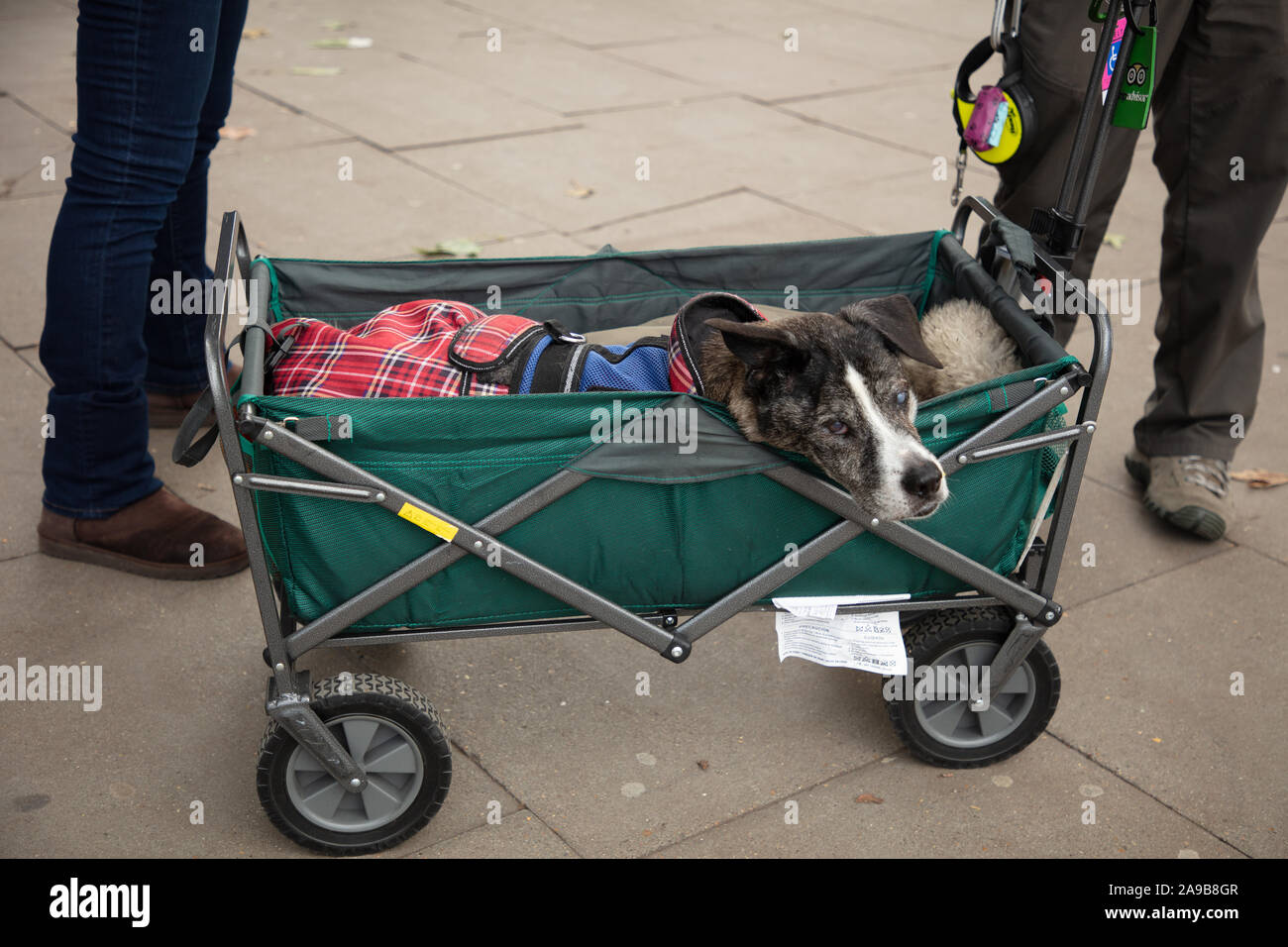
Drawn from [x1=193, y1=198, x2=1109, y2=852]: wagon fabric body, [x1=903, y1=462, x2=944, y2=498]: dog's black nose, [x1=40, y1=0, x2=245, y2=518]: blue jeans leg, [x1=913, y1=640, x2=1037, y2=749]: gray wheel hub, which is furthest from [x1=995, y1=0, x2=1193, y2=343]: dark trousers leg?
[x1=40, y1=0, x2=245, y2=518]: blue jeans leg

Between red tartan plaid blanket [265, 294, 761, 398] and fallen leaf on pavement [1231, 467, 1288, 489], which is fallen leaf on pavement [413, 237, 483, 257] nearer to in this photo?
red tartan plaid blanket [265, 294, 761, 398]

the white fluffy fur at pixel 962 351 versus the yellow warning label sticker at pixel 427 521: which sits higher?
the white fluffy fur at pixel 962 351

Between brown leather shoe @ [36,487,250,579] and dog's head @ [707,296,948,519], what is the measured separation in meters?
1.76

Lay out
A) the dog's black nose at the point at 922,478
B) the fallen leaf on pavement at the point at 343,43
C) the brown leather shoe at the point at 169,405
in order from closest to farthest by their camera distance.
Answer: the dog's black nose at the point at 922,478 < the brown leather shoe at the point at 169,405 < the fallen leaf on pavement at the point at 343,43

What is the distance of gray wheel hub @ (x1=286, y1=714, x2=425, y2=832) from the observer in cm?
258

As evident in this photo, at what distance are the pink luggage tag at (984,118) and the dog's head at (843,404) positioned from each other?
810 mm

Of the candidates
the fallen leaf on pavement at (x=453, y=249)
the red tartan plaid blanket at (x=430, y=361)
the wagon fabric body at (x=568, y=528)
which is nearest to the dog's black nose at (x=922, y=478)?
the wagon fabric body at (x=568, y=528)

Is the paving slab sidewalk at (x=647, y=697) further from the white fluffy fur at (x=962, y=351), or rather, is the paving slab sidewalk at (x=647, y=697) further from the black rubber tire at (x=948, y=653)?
the white fluffy fur at (x=962, y=351)

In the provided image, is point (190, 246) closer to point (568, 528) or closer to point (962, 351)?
point (568, 528)

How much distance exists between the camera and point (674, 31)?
371 inches

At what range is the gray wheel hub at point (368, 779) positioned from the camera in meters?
2.58

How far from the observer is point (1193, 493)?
3.94 metres

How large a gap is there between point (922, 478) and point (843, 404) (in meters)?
0.23

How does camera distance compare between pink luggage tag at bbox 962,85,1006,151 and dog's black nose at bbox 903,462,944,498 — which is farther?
pink luggage tag at bbox 962,85,1006,151
